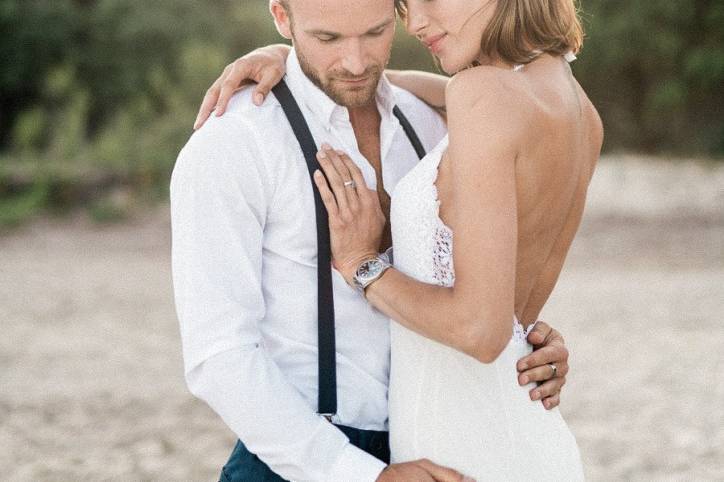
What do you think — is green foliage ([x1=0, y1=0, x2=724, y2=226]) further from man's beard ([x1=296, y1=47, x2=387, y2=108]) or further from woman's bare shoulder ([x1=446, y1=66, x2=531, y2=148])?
woman's bare shoulder ([x1=446, y1=66, x2=531, y2=148])

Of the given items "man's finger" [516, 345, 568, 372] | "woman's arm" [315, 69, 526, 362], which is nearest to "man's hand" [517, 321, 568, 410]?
"man's finger" [516, 345, 568, 372]

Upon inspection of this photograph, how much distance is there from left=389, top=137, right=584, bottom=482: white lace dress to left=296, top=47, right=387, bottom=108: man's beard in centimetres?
30

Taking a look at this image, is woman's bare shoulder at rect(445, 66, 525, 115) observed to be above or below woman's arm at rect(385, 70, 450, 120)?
above

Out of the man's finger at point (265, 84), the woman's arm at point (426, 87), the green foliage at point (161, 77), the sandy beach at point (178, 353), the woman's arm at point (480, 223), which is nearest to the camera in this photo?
the woman's arm at point (480, 223)

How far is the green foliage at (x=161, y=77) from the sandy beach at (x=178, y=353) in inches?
40.4

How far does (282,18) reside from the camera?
2402 millimetres

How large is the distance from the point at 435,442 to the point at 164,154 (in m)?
11.2

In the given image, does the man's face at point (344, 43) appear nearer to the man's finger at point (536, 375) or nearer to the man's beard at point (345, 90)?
the man's beard at point (345, 90)

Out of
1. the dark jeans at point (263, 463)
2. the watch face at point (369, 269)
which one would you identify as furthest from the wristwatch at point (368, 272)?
the dark jeans at point (263, 463)

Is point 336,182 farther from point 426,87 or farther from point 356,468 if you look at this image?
point 426,87

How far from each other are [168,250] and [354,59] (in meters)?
9.12

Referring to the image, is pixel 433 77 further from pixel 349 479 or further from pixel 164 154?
pixel 164 154

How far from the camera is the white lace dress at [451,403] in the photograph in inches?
77.6

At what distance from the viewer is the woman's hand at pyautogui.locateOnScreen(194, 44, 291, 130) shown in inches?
86.1
